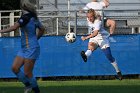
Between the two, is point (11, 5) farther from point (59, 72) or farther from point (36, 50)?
point (36, 50)

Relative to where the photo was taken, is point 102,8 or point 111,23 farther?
point 102,8

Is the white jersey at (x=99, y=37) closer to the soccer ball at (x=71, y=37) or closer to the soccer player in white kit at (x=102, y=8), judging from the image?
the soccer ball at (x=71, y=37)

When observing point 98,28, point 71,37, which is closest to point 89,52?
point 98,28

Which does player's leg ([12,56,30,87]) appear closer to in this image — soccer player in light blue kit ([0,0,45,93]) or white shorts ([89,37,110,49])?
soccer player in light blue kit ([0,0,45,93])

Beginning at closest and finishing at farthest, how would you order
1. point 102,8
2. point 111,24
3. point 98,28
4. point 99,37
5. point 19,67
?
point 19,67
point 98,28
point 99,37
point 111,24
point 102,8

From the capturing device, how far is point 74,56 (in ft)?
61.2

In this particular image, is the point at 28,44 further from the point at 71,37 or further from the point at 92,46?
the point at 71,37

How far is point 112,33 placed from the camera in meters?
18.7

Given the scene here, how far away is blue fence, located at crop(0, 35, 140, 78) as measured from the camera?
18625 millimetres

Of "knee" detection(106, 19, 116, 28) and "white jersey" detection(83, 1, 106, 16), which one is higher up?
"white jersey" detection(83, 1, 106, 16)

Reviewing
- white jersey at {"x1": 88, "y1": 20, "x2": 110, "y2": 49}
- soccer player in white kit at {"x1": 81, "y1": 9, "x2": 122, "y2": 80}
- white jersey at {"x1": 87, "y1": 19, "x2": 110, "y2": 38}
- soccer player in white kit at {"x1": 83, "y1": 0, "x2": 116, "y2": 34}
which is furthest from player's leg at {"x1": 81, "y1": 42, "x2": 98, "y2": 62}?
soccer player in white kit at {"x1": 83, "y1": 0, "x2": 116, "y2": 34}

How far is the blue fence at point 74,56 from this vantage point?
18625mm
